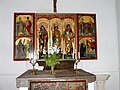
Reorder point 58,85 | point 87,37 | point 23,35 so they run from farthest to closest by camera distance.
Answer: point 87,37 < point 23,35 < point 58,85

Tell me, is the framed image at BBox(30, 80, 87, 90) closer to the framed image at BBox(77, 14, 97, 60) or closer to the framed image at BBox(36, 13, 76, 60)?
the framed image at BBox(36, 13, 76, 60)

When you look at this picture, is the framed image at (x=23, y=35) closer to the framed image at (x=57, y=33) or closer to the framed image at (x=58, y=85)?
the framed image at (x=57, y=33)

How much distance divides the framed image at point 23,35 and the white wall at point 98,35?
135 mm

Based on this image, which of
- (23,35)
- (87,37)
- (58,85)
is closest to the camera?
(58,85)

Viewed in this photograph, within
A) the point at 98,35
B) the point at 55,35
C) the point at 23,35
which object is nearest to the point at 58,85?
the point at 55,35

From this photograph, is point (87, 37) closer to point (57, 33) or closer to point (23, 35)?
point (57, 33)

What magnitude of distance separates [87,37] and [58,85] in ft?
9.91

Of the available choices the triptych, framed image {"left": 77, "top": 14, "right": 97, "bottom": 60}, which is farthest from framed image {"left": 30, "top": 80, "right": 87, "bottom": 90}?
framed image {"left": 77, "top": 14, "right": 97, "bottom": 60}

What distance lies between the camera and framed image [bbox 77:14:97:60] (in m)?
6.12

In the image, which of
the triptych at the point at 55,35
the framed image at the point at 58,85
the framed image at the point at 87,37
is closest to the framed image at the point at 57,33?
the triptych at the point at 55,35

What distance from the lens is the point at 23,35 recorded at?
19.9ft

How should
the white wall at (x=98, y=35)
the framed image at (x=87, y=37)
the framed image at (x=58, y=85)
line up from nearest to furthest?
the framed image at (x=58, y=85)
the white wall at (x=98, y=35)
the framed image at (x=87, y=37)

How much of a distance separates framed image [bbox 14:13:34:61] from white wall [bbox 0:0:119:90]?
14 centimetres

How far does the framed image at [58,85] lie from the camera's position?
10.9 ft
